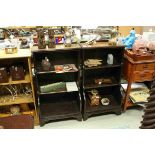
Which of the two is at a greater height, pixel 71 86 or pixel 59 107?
pixel 71 86

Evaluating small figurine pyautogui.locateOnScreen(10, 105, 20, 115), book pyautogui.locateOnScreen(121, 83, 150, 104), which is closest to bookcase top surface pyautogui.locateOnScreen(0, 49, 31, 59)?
small figurine pyautogui.locateOnScreen(10, 105, 20, 115)

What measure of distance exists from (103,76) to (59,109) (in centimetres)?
85

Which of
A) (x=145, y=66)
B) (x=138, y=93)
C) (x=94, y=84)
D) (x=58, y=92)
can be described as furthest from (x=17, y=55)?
(x=138, y=93)

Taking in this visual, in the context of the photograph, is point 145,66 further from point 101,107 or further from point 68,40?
point 68,40

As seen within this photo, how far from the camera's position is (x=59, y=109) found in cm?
291

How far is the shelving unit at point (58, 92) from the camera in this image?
2652 millimetres

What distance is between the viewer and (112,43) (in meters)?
2.63

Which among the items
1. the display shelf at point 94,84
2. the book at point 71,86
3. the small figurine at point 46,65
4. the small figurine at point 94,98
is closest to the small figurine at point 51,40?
the small figurine at point 46,65

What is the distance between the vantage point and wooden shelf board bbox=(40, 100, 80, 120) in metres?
2.81

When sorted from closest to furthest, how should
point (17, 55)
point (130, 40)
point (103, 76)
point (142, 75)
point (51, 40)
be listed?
point (17, 55) < point (51, 40) < point (142, 75) < point (130, 40) < point (103, 76)

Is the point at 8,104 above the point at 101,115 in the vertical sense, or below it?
above
